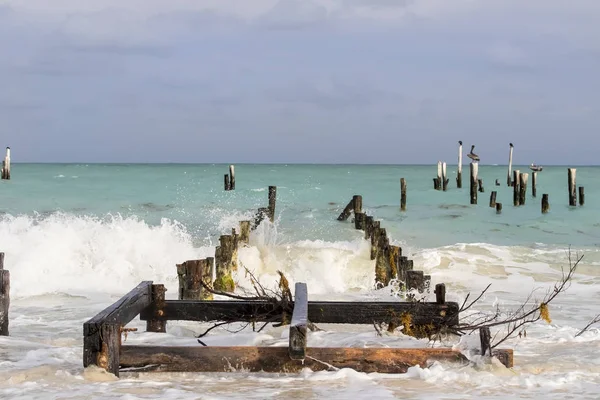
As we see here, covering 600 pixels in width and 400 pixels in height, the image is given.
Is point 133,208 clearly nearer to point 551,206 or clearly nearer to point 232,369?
point 551,206

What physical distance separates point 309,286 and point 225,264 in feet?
5.36

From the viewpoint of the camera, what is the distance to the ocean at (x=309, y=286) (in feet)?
19.6

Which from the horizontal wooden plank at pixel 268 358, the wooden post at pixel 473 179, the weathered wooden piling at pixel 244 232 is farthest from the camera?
the wooden post at pixel 473 179

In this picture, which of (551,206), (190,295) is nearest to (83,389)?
(190,295)

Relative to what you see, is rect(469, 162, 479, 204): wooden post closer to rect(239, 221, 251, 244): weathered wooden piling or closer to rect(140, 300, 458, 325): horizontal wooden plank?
rect(239, 221, 251, 244): weathered wooden piling

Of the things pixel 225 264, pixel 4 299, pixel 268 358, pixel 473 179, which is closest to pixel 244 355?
pixel 268 358

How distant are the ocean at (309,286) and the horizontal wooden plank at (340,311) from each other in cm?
22

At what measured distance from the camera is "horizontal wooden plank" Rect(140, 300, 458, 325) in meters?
7.26

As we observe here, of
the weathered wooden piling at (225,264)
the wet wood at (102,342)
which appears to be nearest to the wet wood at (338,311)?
the wet wood at (102,342)

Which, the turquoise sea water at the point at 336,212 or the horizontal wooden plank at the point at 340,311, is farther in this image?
the turquoise sea water at the point at 336,212

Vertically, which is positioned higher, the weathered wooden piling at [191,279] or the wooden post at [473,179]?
the wooden post at [473,179]

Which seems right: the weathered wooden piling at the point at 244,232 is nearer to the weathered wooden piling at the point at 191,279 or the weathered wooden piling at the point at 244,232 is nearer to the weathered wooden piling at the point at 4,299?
the weathered wooden piling at the point at 191,279

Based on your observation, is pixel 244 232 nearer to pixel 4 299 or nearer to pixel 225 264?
pixel 225 264

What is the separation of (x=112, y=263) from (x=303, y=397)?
1138cm
